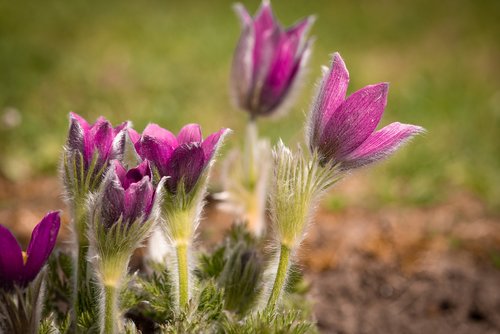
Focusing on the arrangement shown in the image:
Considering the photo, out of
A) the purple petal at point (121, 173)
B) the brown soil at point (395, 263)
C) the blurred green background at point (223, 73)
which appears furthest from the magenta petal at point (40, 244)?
the blurred green background at point (223, 73)

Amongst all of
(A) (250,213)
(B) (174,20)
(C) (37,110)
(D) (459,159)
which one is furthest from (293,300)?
(B) (174,20)

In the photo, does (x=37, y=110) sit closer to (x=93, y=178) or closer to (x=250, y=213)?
(x=250, y=213)

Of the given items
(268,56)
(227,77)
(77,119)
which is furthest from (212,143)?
(227,77)

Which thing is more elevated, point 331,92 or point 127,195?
Answer: point 331,92

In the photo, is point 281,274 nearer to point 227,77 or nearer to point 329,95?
point 329,95

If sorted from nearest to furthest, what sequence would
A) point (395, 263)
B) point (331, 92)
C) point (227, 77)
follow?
1. point (331, 92)
2. point (395, 263)
3. point (227, 77)

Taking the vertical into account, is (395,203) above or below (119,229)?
above

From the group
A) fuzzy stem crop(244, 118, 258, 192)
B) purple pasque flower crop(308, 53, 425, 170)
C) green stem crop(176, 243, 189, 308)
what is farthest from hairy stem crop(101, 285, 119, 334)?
fuzzy stem crop(244, 118, 258, 192)
